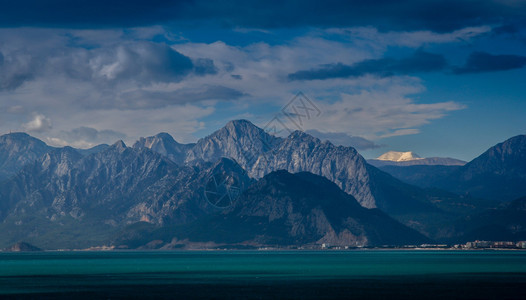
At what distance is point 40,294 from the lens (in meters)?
162

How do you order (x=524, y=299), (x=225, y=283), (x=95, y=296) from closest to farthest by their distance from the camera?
(x=524, y=299) → (x=95, y=296) → (x=225, y=283)

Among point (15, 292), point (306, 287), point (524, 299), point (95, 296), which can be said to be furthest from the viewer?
point (306, 287)

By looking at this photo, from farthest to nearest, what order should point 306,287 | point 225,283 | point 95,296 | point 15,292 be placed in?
point 225,283 < point 306,287 < point 15,292 < point 95,296

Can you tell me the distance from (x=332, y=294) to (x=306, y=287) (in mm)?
21657

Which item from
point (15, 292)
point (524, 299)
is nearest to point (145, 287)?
point (15, 292)

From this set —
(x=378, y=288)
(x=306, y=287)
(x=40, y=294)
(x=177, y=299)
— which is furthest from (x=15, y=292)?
(x=378, y=288)

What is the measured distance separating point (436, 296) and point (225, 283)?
225 feet

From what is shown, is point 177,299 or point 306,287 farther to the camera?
point 306,287

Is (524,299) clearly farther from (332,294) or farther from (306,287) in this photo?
(306,287)

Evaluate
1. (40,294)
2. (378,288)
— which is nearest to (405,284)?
(378,288)

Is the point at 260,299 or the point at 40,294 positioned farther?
the point at 40,294

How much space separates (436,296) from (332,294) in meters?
23.1

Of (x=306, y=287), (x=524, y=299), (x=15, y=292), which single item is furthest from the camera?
(x=306, y=287)

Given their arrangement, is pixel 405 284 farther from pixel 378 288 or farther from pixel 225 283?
pixel 225 283
